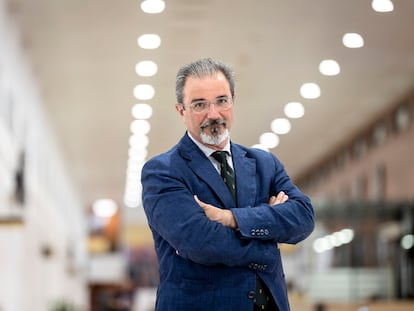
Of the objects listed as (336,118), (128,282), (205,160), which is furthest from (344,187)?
(205,160)

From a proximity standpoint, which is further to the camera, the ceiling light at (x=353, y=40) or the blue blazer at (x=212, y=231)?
the ceiling light at (x=353, y=40)

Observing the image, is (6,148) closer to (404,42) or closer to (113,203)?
(404,42)

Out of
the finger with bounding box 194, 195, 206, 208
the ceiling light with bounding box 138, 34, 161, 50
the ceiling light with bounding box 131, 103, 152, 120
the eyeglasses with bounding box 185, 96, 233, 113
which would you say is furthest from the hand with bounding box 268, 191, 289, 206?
the ceiling light with bounding box 131, 103, 152, 120

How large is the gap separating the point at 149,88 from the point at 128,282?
30.7 metres

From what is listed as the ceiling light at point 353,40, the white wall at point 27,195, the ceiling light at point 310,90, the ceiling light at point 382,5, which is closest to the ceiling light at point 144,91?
the white wall at point 27,195

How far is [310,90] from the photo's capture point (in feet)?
64.1

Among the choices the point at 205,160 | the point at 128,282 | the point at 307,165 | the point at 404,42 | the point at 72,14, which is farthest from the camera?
the point at 128,282

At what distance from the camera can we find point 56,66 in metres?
17.9

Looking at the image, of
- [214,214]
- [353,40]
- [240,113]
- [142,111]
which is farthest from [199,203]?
[240,113]

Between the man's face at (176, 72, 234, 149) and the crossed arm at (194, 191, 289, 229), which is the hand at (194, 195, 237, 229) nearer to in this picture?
the crossed arm at (194, 191, 289, 229)

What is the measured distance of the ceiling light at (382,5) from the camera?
13680 mm

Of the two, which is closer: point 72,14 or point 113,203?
point 72,14

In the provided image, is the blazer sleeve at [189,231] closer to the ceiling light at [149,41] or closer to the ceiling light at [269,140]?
the ceiling light at [149,41]

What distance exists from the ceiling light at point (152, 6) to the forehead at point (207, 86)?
10.5 m
